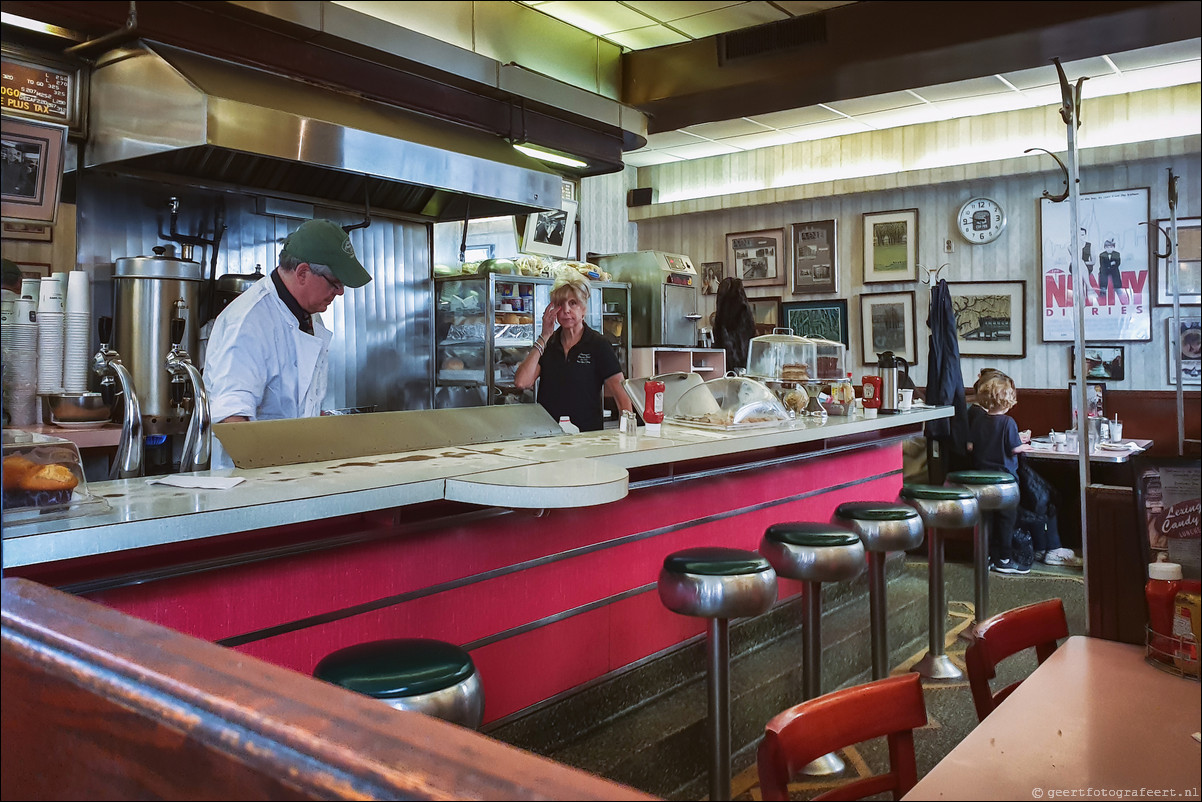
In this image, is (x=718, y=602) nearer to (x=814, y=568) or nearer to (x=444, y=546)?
(x=814, y=568)

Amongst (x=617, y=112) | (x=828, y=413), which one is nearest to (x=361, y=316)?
(x=617, y=112)

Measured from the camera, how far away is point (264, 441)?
2.20 metres

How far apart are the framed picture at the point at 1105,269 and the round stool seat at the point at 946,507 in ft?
13.0

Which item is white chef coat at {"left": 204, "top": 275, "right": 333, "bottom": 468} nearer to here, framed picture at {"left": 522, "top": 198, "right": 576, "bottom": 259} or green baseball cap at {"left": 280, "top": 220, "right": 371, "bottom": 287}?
green baseball cap at {"left": 280, "top": 220, "right": 371, "bottom": 287}

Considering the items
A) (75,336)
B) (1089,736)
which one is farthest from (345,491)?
(75,336)

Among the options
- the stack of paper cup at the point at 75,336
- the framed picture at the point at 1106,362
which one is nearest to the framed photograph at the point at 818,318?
the framed picture at the point at 1106,362

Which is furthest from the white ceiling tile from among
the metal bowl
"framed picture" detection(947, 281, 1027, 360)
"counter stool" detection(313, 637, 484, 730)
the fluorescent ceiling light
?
"counter stool" detection(313, 637, 484, 730)

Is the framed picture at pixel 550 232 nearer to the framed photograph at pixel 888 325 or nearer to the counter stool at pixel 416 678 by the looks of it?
the framed photograph at pixel 888 325

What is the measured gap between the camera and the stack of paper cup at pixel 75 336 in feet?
11.3

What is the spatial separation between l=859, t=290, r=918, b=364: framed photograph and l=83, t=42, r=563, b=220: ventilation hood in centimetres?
448

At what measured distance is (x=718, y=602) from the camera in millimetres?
2213

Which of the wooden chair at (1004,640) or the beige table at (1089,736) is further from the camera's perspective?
the wooden chair at (1004,640)

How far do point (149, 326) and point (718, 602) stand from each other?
2941 millimetres

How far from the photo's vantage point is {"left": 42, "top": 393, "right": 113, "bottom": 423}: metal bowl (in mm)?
3336
